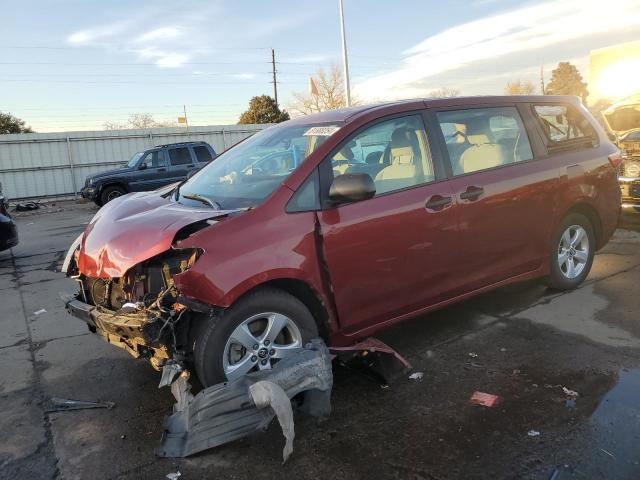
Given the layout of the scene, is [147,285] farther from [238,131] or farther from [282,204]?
[238,131]

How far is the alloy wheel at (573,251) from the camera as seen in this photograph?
16.3ft

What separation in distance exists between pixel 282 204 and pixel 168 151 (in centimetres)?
1501

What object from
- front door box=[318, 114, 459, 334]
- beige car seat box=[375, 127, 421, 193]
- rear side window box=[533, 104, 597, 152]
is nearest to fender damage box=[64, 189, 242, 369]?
front door box=[318, 114, 459, 334]

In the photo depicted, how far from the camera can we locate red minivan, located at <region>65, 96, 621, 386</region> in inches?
121

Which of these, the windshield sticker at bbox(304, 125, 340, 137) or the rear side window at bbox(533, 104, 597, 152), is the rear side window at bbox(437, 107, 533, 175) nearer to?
the rear side window at bbox(533, 104, 597, 152)

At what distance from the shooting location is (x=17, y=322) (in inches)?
214

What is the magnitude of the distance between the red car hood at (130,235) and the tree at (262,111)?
36923 mm

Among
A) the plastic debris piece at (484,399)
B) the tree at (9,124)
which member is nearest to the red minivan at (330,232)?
the plastic debris piece at (484,399)

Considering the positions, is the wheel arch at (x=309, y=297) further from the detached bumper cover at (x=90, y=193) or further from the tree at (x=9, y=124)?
the tree at (x=9, y=124)

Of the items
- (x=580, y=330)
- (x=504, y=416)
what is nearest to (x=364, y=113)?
(x=504, y=416)

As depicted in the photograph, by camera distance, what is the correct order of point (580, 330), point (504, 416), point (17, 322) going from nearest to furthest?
point (504, 416)
point (580, 330)
point (17, 322)

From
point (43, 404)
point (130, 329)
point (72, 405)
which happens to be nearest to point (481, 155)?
point (130, 329)

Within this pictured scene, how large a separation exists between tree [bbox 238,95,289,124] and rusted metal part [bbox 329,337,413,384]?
3738 cm

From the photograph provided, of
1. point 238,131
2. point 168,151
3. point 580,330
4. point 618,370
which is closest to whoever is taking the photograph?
point 618,370
